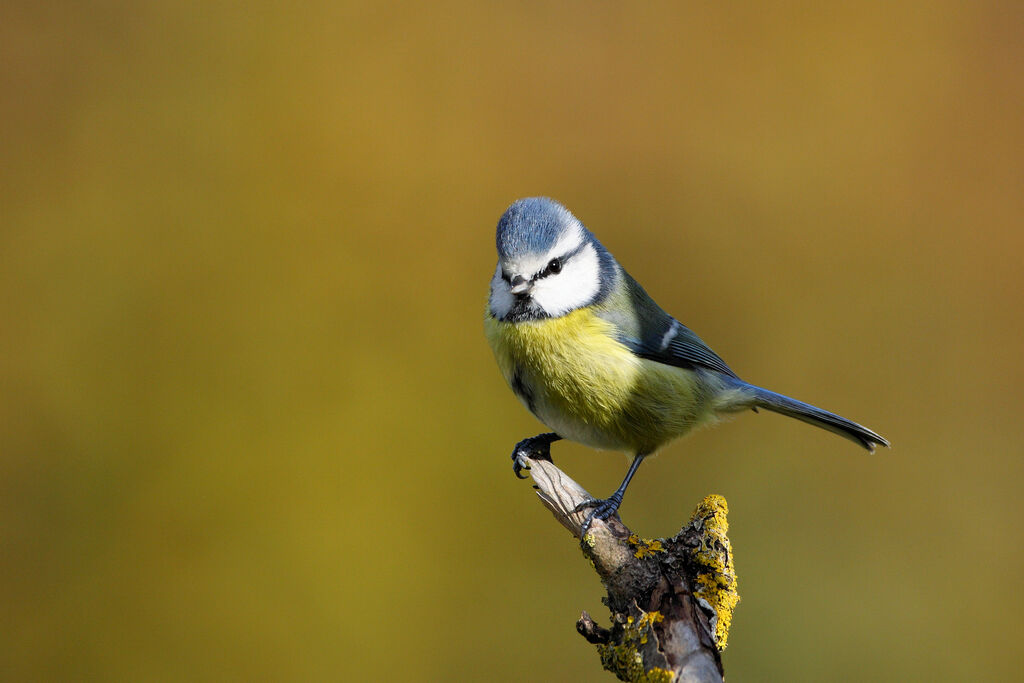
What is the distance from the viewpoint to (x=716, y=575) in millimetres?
1439

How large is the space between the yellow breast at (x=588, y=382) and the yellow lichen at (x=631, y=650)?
557 millimetres

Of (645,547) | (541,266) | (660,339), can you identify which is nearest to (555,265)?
(541,266)

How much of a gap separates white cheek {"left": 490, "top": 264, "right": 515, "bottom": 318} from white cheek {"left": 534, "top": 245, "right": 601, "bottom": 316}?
7 cm

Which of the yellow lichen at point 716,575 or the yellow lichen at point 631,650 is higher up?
the yellow lichen at point 716,575

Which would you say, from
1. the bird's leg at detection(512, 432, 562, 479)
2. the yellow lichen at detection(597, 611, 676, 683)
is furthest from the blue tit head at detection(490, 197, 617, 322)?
the yellow lichen at detection(597, 611, 676, 683)

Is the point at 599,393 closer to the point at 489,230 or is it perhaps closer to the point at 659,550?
the point at 659,550

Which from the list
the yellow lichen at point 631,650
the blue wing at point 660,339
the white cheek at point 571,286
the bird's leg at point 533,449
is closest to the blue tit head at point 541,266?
the white cheek at point 571,286

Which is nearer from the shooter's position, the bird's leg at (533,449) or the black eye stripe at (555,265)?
the black eye stripe at (555,265)

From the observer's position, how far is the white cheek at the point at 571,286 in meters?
1.89

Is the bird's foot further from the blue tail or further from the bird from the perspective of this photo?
the blue tail

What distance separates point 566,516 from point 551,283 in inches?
20.7

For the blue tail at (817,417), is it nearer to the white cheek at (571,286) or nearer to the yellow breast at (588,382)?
the yellow breast at (588,382)

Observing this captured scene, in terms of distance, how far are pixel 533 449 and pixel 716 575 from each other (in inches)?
33.7

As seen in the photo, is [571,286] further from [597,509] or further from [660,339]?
[597,509]
